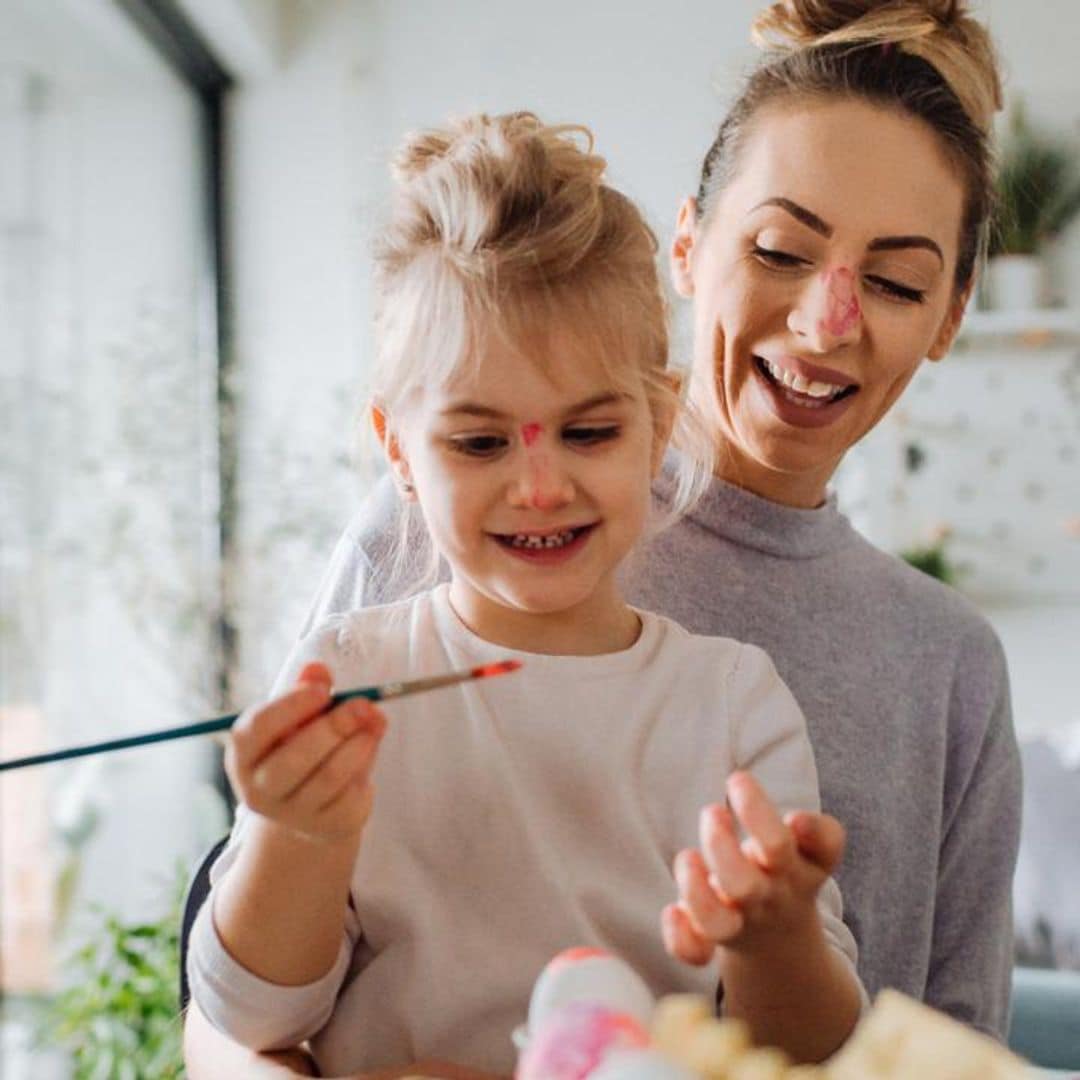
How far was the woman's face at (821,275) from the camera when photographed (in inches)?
47.1

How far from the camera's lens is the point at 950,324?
1.37 m

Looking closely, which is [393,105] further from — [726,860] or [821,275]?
[726,860]

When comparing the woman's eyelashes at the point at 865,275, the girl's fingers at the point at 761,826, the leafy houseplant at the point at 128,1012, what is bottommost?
the leafy houseplant at the point at 128,1012

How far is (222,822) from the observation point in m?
3.97

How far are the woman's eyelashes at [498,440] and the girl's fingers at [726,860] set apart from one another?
0.92 ft

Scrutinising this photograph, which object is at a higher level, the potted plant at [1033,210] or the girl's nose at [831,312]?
the potted plant at [1033,210]

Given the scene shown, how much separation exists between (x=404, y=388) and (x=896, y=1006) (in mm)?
516

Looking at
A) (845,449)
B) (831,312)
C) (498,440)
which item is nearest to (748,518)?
(845,449)

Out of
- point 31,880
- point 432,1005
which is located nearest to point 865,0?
point 432,1005

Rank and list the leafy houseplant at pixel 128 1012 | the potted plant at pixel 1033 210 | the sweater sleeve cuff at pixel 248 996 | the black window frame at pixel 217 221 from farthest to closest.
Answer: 1. the potted plant at pixel 1033 210
2. the black window frame at pixel 217 221
3. the leafy houseplant at pixel 128 1012
4. the sweater sleeve cuff at pixel 248 996

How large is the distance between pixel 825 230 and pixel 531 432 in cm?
41

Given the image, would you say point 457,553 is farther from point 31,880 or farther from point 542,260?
point 31,880

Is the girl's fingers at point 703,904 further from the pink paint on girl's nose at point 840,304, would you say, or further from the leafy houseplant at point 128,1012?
the leafy houseplant at point 128,1012

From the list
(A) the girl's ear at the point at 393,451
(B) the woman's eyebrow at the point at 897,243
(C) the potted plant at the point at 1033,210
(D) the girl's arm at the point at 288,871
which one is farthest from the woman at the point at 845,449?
(C) the potted plant at the point at 1033,210
